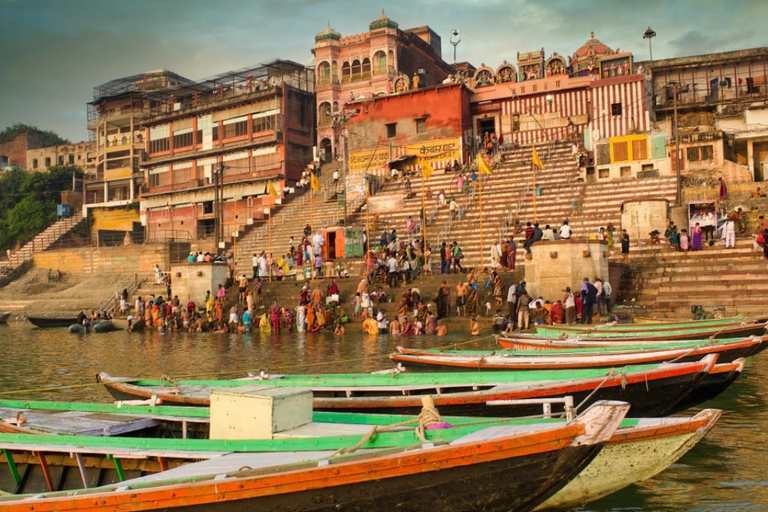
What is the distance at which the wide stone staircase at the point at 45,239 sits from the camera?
50094mm

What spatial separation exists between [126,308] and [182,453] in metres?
29.3

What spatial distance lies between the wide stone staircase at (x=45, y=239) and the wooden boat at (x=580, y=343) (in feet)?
143

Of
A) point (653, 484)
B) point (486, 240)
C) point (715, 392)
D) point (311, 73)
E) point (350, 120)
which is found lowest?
point (653, 484)

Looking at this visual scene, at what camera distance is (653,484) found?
282 inches

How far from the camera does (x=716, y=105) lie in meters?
39.2

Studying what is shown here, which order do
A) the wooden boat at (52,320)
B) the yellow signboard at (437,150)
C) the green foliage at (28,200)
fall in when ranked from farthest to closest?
1. the green foliage at (28,200)
2. the yellow signboard at (437,150)
3. the wooden boat at (52,320)

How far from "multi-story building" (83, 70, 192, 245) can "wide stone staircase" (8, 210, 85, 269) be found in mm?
1518

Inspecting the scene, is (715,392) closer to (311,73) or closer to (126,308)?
(126,308)

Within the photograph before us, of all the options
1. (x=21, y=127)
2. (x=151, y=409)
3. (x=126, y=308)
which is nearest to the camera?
(x=151, y=409)

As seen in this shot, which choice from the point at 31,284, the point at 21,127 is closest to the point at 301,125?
the point at 31,284

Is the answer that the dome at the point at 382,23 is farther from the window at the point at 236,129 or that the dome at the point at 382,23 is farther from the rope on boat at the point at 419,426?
the rope on boat at the point at 419,426

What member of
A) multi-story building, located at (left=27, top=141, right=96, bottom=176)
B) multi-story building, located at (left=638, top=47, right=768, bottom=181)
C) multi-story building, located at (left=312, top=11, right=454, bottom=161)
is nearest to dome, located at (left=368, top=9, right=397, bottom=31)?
multi-story building, located at (left=312, top=11, right=454, bottom=161)

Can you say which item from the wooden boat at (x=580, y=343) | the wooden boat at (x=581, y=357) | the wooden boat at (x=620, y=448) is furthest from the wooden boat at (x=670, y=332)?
the wooden boat at (x=620, y=448)

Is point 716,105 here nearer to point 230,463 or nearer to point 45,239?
point 230,463
